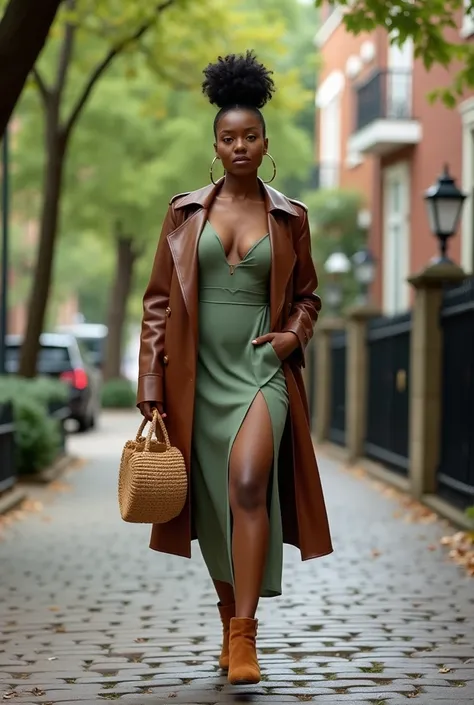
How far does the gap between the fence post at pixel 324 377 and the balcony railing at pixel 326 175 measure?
1051 cm

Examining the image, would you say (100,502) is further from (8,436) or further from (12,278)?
(12,278)

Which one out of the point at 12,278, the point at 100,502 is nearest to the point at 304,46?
the point at 12,278

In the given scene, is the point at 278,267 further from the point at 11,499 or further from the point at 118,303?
the point at 118,303

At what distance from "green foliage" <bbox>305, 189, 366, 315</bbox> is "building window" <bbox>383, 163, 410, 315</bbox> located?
78.5 inches

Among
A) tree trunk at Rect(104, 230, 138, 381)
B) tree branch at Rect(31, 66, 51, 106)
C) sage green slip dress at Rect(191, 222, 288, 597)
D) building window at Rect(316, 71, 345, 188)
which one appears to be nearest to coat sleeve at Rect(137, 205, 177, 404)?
sage green slip dress at Rect(191, 222, 288, 597)

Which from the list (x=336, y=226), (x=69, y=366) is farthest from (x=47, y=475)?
(x=336, y=226)

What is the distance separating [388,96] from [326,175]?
8071 mm

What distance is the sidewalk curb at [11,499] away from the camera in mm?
11533

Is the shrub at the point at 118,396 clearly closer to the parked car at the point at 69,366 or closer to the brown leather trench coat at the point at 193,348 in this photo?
the parked car at the point at 69,366

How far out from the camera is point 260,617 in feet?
22.2

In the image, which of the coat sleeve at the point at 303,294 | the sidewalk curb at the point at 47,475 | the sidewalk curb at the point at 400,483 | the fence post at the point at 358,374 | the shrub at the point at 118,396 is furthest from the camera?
the shrub at the point at 118,396

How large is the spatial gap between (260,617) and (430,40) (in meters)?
4.48

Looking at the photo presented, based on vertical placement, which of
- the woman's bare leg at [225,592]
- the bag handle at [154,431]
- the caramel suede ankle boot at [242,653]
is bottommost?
the caramel suede ankle boot at [242,653]

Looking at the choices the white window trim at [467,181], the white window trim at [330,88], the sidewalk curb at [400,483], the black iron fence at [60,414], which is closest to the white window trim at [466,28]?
the white window trim at [467,181]
